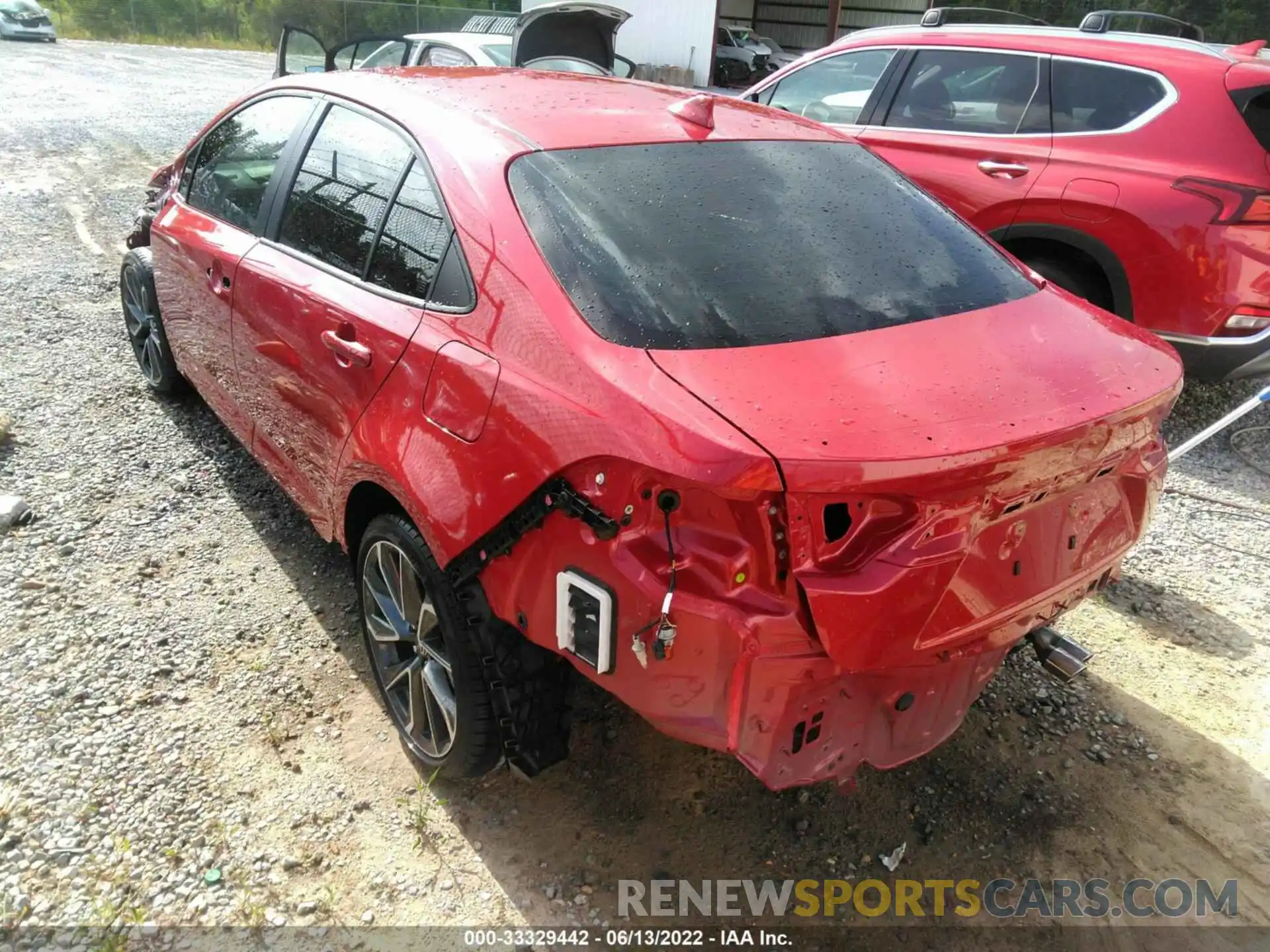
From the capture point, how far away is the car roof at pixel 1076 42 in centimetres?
461

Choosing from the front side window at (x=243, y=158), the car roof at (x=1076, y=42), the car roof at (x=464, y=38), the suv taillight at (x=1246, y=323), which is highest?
the car roof at (x=1076, y=42)

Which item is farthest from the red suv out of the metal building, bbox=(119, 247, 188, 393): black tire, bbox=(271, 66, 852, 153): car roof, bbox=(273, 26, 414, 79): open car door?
the metal building

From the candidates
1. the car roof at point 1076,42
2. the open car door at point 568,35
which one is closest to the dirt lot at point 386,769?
the car roof at point 1076,42

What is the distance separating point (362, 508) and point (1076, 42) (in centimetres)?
469

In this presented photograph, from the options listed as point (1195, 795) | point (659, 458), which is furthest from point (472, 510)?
point (1195, 795)

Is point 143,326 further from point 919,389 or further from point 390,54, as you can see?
point 390,54

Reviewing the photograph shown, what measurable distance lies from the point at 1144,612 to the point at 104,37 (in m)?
35.2

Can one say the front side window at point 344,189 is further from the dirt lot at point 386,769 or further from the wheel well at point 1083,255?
the wheel well at point 1083,255

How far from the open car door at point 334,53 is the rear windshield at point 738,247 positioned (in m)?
4.27

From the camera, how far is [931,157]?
17.2ft

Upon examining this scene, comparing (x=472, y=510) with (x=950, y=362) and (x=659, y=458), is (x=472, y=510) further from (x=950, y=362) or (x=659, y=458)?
(x=950, y=362)

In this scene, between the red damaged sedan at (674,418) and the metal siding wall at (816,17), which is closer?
the red damaged sedan at (674,418)

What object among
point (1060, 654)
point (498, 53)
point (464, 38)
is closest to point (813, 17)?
point (464, 38)

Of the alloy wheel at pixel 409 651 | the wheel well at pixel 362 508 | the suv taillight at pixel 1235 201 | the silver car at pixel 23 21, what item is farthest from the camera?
the silver car at pixel 23 21
